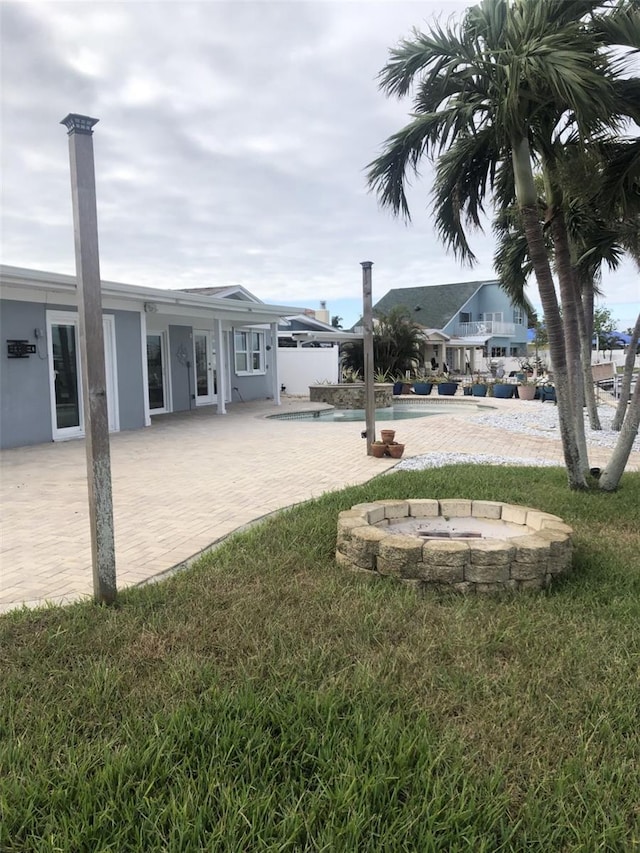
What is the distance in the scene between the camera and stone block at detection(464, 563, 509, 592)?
3828mm

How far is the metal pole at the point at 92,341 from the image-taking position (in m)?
3.33

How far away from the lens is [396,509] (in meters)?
5.01

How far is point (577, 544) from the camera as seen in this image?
15.5 ft

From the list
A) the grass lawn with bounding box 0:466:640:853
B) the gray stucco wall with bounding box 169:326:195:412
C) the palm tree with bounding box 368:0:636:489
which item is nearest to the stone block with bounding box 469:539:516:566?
the grass lawn with bounding box 0:466:640:853

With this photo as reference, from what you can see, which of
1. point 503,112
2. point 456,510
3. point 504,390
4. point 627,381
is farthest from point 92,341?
point 504,390

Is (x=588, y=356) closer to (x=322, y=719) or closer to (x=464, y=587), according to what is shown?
(x=464, y=587)

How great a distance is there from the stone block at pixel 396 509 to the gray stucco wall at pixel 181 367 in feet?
42.5

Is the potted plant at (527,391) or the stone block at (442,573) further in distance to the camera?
the potted plant at (527,391)

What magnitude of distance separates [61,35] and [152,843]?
20.1 feet

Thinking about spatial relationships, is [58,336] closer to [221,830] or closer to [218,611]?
[218,611]

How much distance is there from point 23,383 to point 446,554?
9.06m

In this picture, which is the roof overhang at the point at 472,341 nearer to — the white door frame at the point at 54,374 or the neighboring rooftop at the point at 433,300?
the neighboring rooftop at the point at 433,300

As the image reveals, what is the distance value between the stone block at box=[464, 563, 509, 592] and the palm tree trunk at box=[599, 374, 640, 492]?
308 centimetres

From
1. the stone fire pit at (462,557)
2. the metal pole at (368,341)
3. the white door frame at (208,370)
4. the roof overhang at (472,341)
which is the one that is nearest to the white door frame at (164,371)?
the white door frame at (208,370)
